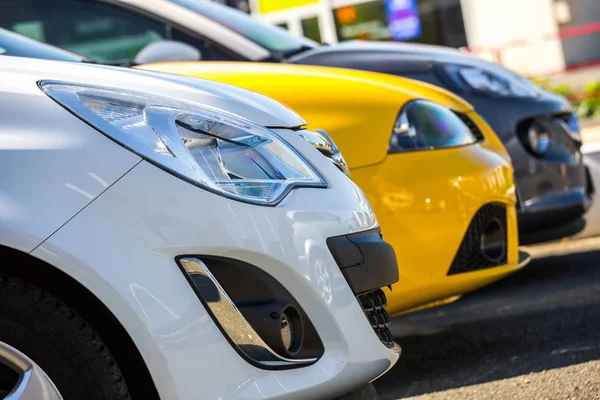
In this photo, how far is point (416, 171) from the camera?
137 inches

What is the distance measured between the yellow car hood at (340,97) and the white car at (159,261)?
111 cm

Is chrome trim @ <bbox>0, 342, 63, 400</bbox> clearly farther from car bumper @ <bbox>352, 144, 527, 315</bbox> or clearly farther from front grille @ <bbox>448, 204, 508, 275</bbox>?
front grille @ <bbox>448, 204, 508, 275</bbox>

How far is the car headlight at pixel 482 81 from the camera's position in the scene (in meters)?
4.69

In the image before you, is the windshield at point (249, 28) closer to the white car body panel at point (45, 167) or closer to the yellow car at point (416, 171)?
the yellow car at point (416, 171)

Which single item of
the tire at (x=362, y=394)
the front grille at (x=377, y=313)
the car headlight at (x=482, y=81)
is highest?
the car headlight at (x=482, y=81)

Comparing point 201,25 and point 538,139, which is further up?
point 201,25

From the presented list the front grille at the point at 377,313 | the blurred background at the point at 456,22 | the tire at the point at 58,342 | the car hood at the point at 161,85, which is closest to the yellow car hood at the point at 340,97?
the car hood at the point at 161,85

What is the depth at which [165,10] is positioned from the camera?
506 centimetres

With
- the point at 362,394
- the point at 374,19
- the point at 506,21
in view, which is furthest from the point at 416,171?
the point at 506,21

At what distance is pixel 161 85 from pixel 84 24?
2941 millimetres

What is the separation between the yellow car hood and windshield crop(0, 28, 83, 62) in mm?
427

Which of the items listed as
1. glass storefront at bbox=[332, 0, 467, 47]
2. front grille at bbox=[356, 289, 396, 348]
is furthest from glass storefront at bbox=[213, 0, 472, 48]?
front grille at bbox=[356, 289, 396, 348]

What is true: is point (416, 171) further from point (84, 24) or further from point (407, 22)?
point (407, 22)

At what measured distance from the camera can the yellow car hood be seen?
342 cm
